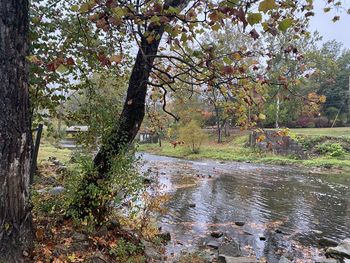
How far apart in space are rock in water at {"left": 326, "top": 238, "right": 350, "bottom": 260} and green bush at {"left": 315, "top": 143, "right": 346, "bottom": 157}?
66.7ft

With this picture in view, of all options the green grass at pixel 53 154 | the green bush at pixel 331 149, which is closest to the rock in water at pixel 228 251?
the green grass at pixel 53 154

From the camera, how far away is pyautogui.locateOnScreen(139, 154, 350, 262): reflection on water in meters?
8.22

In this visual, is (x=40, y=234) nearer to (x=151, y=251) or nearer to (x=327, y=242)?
(x=151, y=251)

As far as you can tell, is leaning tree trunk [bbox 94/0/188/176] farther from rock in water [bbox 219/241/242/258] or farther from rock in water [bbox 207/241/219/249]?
rock in water [bbox 207/241/219/249]

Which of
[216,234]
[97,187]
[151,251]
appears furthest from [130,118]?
[216,234]

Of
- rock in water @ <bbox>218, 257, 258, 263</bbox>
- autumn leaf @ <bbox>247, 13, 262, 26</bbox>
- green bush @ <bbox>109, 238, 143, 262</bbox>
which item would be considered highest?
autumn leaf @ <bbox>247, 13, 262, 26</bbox>

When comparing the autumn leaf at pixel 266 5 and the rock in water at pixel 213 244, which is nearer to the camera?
the autumn leaf at pixel 266 5

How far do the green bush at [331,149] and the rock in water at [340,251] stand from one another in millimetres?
20339

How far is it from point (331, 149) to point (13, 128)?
2736 centimetres

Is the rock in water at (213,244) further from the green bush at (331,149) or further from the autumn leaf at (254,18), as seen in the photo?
the green bush at (331,149)

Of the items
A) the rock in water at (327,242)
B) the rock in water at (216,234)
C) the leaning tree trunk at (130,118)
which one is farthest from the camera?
the rock in water at (216,234)

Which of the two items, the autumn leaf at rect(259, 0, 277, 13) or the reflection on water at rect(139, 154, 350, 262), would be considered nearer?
the autumn leaf at rect(259, 0, 277, 13)

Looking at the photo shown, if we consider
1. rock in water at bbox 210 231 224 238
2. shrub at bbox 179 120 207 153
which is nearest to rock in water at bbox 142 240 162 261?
rock in water at bbox 210 231 224 238

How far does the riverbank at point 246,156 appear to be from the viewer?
77.0ft
